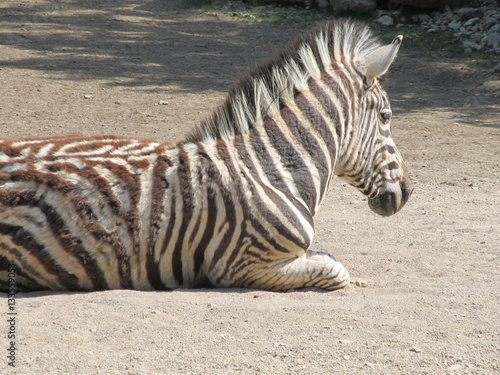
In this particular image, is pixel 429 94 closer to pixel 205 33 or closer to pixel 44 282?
pixel 205 33

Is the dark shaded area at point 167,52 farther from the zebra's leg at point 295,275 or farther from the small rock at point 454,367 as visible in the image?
the small rock at point 454,367

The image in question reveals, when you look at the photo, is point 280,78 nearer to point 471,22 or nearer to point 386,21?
point 386,21

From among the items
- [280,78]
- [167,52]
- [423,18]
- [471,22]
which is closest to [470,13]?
[471,22]

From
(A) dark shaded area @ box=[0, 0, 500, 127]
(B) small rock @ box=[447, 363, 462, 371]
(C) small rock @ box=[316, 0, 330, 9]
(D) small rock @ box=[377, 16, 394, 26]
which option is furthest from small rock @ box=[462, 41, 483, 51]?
(B) small rock @ box=[447, 363, 462, 371]

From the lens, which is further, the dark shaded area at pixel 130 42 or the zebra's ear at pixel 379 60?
the dark shaded area at pixel 130 42

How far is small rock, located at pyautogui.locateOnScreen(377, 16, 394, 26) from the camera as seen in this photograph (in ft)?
52.5

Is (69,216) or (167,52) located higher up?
(69,216)

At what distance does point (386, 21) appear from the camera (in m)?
16.0

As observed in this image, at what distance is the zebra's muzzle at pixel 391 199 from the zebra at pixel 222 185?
32 millimetres

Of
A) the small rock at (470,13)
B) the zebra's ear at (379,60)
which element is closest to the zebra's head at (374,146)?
the zebra's ear at (379,60)

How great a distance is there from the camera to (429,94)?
13.0 metres

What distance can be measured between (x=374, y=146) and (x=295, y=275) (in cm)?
130

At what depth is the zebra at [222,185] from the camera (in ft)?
15.6

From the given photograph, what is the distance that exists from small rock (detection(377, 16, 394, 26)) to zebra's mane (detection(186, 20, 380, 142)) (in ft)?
35.5
